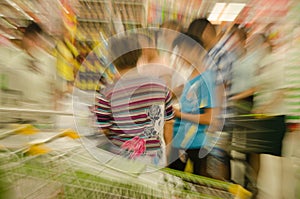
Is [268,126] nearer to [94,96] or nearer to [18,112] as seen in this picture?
[94,96]

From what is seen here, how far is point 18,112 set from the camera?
1.01 metres

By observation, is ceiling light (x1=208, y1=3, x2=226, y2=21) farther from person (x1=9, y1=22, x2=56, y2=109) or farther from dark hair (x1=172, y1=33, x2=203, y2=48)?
person (x1=9, y1=22, x2=56, y2=109)

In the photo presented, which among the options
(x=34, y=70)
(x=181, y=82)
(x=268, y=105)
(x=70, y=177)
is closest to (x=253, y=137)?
(x=268, y=105)

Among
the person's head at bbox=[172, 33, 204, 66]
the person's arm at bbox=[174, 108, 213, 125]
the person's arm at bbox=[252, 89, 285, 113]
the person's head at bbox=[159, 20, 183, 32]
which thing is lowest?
the person's arm at bbox=[174, 108, 213, 125]

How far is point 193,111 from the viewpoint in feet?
3.26

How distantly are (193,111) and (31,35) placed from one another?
0.82m

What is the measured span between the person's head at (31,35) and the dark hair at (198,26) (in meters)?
0.68

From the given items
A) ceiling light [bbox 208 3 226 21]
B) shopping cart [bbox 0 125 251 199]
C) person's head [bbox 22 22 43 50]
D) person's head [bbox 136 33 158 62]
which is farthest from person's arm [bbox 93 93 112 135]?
ceiling light [bbox 208 3 226 21]

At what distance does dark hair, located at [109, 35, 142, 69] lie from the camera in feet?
3.25

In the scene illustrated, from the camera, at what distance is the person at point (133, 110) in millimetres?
1012

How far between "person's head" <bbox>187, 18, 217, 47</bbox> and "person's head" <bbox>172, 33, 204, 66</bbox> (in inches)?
0.7

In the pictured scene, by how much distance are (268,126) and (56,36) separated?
100 centimetres

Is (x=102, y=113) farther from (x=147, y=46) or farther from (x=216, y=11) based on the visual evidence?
(x=216, y=11)

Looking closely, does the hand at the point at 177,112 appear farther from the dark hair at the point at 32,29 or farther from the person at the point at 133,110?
the dark hair at the point at 32,29
